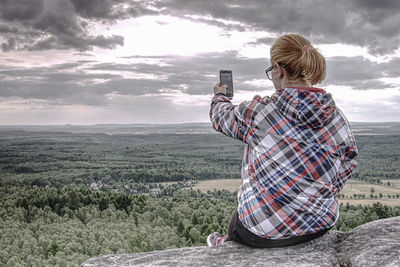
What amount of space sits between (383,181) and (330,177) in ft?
252

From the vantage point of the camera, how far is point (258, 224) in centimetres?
420

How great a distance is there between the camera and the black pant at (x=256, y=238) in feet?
14.5

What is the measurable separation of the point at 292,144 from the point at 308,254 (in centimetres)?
131

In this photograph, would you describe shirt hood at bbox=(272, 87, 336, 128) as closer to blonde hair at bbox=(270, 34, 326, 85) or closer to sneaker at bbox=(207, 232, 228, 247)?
blonde hair at bbox=(270, 34, 326, 85)

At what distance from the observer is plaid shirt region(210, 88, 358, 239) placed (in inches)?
153

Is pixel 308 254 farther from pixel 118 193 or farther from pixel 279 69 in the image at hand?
pixel 118 193

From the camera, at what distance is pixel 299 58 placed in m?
3.85

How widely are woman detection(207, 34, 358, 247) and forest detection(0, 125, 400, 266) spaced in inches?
377

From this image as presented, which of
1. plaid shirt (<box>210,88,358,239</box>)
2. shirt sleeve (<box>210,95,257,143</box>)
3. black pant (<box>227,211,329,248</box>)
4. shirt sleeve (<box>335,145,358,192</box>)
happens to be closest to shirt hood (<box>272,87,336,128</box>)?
plaid shirt (<box>210,88,358,239</box>)

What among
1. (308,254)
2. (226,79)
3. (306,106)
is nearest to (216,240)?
(308,254)

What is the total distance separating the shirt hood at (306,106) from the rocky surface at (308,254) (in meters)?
1.44

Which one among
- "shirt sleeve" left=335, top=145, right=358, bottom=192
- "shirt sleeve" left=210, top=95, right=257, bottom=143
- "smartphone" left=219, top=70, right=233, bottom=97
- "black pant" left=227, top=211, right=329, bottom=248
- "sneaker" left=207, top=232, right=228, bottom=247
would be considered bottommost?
"sneaker" left=207, top=232, right=228, bottom=247

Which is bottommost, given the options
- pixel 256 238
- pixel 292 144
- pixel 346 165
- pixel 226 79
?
pixel 256 238

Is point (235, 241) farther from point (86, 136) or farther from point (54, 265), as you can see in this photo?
point (86, 136)
